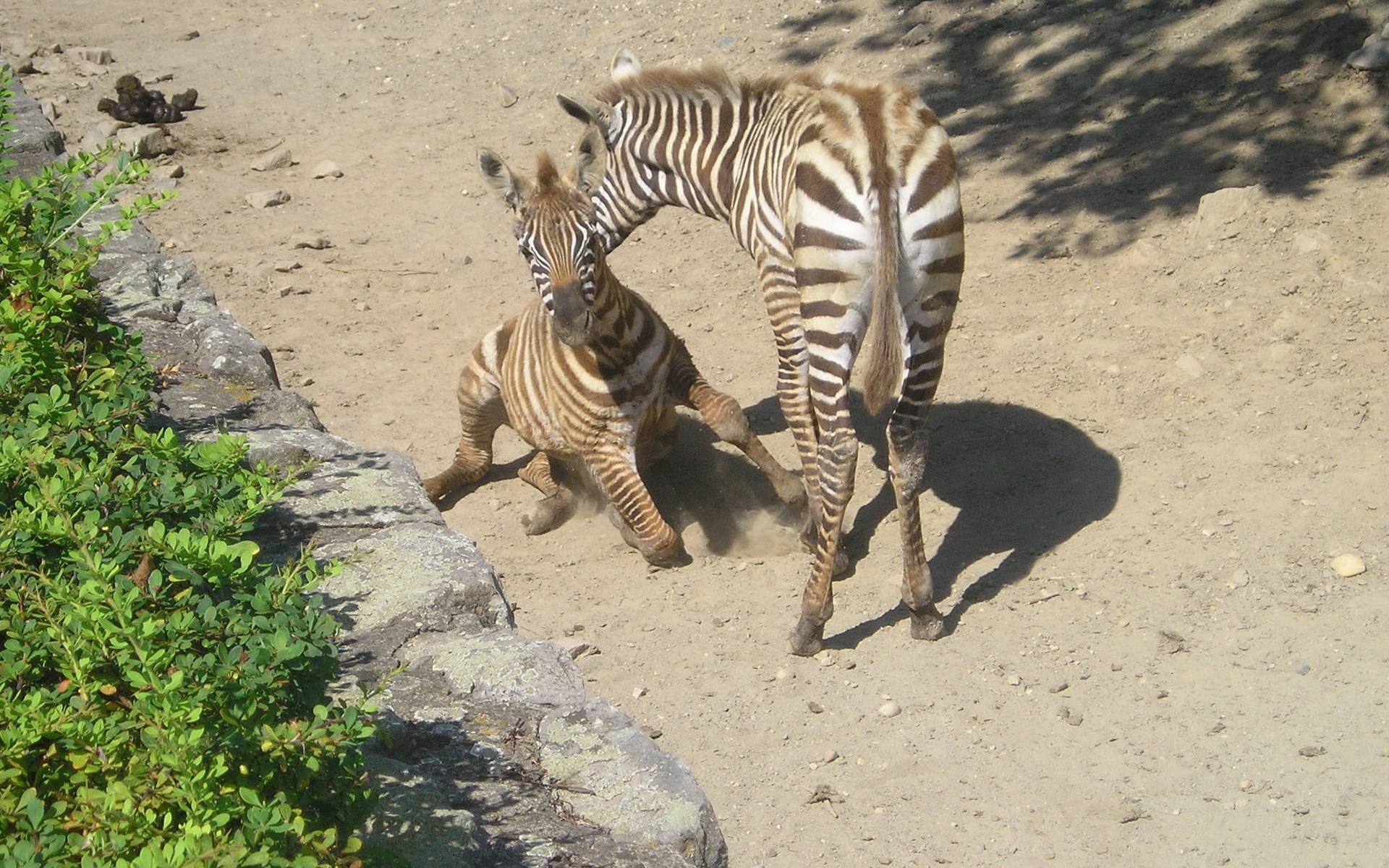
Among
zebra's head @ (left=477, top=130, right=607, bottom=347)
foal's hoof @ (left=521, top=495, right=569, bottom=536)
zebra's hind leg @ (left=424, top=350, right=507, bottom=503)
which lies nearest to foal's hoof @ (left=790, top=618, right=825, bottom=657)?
zebra's head @ (left=477, top=130, right=607, bottom=347)

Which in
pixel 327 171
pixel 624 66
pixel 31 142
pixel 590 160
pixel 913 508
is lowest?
pixel 913 508

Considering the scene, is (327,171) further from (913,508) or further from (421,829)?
(421,829)

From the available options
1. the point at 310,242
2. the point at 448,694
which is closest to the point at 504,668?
the point at 448,694

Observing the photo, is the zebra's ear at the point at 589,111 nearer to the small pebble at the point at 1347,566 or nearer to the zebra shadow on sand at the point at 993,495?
the zebra shadow on sand at the point at 993,495

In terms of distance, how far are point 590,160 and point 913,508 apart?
7.93 feet

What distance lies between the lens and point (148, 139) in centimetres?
1066

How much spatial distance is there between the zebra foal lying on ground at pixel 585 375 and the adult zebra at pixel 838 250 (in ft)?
2.12

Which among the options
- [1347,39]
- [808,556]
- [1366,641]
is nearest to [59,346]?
[808,556]

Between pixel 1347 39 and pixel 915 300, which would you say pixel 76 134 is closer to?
pixel 915 300

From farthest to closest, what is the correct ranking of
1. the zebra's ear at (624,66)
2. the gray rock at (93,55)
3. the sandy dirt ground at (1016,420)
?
1. the gray rock at (93,55)
2. the zebra's ear at (624,66)
3. the sandy dirt ground at (1016,420)

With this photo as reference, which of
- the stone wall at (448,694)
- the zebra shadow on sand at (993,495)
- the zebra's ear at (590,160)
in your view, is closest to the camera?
the stone wall at (448,694)

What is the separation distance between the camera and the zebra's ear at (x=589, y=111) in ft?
21.3

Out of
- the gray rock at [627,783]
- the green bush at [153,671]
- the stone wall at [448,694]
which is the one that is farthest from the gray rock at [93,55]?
the gray rock at [627,783]

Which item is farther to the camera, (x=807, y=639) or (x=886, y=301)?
(x=807, y=639)
